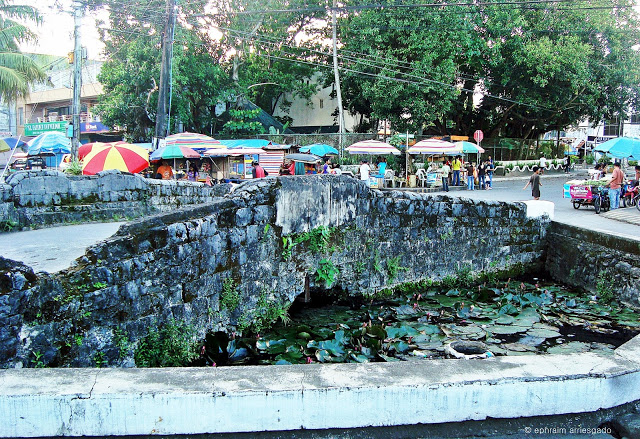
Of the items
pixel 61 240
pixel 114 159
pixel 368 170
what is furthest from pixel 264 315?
pixel 368 170

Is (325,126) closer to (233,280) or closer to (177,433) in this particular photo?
(233,280)

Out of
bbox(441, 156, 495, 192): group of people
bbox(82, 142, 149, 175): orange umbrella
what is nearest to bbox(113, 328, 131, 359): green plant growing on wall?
bbox(82, 142, 149, 175): orange umbrella

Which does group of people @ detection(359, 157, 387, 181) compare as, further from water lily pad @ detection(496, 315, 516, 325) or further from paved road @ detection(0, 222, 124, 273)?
water lily pad @ detection(496, 315, 516, 325)

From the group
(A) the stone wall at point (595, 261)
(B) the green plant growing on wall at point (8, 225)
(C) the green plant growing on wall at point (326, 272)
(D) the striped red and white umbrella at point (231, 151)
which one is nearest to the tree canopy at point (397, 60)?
(D) the striped red and white umbrella at point (231, 151)

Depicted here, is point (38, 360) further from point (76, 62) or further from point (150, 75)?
point (150, 75)

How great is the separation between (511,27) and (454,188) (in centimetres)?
891

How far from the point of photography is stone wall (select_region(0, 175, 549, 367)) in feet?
13.7

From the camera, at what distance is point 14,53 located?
19.2 metres

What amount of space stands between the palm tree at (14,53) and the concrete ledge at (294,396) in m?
18.2

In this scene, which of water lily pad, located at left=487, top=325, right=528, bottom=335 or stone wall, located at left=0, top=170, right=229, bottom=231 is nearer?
water lily pad, located at left=487, top=325, right=528, bottom=335

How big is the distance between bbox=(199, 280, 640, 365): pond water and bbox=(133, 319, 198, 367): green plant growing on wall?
1.25ft

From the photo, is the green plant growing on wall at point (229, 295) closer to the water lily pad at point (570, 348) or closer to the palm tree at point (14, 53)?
the water lily pad at point (570, 348)

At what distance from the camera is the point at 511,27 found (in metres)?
25.3

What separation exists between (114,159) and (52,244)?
5581 mm
